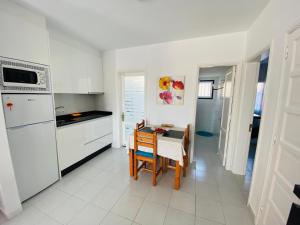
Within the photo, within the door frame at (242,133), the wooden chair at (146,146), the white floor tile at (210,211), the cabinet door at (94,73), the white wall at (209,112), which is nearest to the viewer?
the white floor tile at (210,211)

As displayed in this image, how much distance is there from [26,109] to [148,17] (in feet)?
6.71

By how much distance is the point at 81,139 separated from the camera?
Result: 2533 millimetres

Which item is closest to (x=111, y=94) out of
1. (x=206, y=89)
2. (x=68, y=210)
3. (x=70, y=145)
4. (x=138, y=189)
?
(x=70, y=145)

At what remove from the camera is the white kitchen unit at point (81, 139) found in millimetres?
2195

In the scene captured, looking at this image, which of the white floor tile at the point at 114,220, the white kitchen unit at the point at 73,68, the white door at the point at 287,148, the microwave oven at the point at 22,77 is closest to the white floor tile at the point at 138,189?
the white floor tile at the point at 114,220

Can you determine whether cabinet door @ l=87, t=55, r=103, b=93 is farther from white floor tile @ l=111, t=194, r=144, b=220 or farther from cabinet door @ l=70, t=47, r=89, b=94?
white floor tile @ l=111, t=194, r=144, b=220

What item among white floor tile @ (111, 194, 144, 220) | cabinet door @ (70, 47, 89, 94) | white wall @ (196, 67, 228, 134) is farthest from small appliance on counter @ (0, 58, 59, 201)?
white wall @ (196, 67, 228, 134)

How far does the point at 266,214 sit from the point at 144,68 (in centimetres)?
290

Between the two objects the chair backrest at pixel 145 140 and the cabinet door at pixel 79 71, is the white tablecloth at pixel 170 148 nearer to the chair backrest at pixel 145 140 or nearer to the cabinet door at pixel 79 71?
the chair backrest at pixel 145 140

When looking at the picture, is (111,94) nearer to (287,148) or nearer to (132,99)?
(132,99)

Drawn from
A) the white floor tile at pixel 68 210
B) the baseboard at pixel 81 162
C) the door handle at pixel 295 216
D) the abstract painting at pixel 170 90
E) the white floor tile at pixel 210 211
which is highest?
the abstract painting at pixel 170 90

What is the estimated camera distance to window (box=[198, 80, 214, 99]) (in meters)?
4.81

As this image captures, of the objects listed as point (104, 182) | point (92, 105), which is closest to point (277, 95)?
point (104, 182)

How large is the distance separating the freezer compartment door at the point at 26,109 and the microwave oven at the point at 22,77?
87 millimetres
